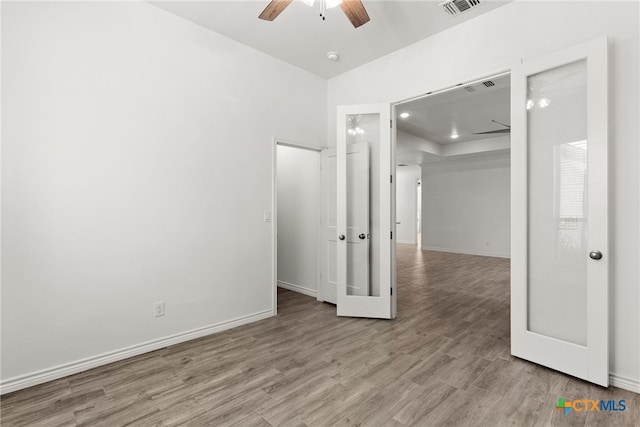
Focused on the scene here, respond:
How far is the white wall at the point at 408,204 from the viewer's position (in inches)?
446

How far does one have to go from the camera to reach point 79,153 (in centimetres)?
246

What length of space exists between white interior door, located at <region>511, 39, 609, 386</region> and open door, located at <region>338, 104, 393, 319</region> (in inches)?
54.1

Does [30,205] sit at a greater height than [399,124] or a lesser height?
lesser

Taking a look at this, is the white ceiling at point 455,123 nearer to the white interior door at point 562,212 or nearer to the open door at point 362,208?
the open door at point 362,208

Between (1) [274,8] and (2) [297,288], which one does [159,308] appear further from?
(1) [274,8]

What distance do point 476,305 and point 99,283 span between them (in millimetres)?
4353

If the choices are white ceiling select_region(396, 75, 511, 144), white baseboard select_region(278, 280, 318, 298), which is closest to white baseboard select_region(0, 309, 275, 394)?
white baseboard select_region(278, 280, 318, 298)

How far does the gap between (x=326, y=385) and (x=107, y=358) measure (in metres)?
1.89

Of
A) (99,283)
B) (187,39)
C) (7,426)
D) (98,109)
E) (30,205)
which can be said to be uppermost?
(187,39)

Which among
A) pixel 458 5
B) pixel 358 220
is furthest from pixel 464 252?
pixel 458 5

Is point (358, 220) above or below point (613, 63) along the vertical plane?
below

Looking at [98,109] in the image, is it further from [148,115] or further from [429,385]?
[429,385]

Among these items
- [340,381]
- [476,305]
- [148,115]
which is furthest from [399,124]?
[340,381]

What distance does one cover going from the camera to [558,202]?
96.8 inches
